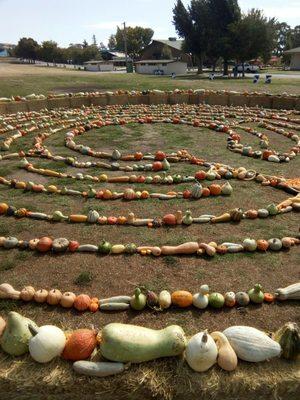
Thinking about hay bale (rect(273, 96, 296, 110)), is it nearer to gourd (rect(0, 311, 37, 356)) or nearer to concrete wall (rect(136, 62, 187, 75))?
gourd (rect(0, 311, 37, 356))

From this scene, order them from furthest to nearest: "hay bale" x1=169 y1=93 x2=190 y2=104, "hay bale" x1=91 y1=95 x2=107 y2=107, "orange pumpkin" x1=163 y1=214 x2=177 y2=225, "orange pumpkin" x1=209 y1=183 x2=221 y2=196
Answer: "hay bale" x1=169 y1=93 x2=190 y2=104 < "hay bale" x1=91 y1=95 x2=107 y2=107 < "orange pumpkin" x1=209 y1=183 x2=221 y2=196 < "orange pumpkin" x1=163 y1=214 x2=177 y2=225

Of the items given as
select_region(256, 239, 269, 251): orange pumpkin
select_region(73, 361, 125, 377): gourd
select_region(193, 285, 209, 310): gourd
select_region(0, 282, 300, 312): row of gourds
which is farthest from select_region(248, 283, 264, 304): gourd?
select_region(73, 361, 125, 377): gourd

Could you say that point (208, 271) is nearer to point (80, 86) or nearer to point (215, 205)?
point (215, 205)

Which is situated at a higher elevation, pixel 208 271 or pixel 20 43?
pixel 20 43

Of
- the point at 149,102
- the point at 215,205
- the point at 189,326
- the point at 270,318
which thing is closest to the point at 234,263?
the point at 270,318

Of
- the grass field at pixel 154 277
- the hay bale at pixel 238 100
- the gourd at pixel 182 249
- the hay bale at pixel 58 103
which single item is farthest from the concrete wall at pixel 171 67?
the gourd at pixel 182 249

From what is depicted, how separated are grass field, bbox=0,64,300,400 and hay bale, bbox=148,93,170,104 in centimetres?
1344

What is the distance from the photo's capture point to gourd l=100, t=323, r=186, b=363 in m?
4.84

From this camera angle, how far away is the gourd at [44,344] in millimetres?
4859

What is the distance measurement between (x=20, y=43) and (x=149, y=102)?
113 m

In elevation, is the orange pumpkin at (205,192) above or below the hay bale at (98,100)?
below

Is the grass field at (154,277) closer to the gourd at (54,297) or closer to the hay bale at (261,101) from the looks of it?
the gourd at (54,297)

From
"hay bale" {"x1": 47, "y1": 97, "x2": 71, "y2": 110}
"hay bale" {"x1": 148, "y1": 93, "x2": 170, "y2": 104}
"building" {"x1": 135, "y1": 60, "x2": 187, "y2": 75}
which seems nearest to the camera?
"hay bale" {"x1": 47, "y1": 97, "x2": 71, "y2": 110}

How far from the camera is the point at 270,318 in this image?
19.8 ft
